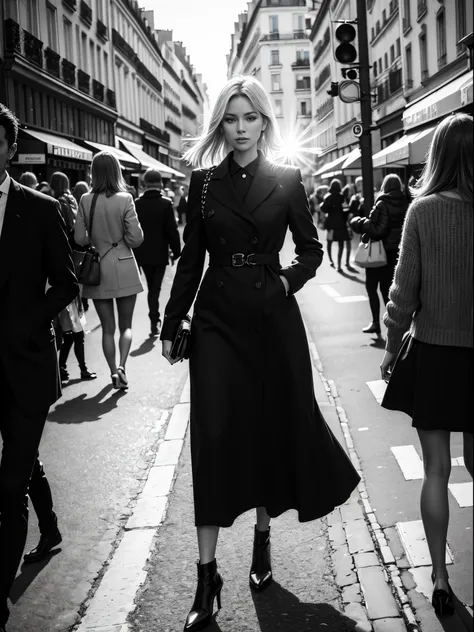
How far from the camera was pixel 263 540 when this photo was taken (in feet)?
13.3

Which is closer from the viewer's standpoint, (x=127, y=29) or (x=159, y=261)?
(x=159, y=261)

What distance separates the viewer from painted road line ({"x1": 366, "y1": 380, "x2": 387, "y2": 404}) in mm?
7711

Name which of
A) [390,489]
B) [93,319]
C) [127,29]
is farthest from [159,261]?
[127,29]

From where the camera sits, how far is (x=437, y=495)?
364cm

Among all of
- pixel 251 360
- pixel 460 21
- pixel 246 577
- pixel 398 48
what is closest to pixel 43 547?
pixel 246 577

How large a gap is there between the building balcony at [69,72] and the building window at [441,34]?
43.2 ft

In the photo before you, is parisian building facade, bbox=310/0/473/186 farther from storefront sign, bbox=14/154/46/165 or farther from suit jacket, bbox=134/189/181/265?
storefront sign, bbox=14/154/46/165

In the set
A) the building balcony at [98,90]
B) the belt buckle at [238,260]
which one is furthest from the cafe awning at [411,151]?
the building balcony at [98,90]

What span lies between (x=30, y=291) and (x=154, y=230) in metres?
7.94

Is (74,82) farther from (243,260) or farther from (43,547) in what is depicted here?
(243,260)

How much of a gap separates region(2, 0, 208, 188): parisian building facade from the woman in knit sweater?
21.0 m

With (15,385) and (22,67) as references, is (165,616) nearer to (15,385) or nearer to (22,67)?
(15,385)

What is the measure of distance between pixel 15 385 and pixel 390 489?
237cm

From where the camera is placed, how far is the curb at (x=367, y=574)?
3600 mm
